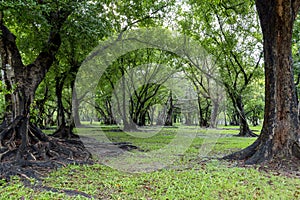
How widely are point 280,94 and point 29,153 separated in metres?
6.61

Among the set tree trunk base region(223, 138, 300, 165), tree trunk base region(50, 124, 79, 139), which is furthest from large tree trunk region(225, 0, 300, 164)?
tree trunk base region(50, 124, 79, 139)

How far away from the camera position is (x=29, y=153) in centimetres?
634

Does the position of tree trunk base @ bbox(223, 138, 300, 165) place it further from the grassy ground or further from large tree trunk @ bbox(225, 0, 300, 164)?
the grassy ground

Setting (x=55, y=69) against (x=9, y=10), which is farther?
(x=55, y=69)

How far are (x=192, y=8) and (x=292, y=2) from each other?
30.6ft

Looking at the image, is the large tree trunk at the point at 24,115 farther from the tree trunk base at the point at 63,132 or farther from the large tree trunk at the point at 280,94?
the tree trunk base at the point at 63,132

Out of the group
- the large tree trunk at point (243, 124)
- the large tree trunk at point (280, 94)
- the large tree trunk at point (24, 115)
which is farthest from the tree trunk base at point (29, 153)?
the large tree trunk at point (243, 124)

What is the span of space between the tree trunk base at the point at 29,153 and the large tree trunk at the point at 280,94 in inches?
193

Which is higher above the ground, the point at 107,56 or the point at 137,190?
the point at 107,56

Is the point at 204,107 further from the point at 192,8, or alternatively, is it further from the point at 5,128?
the point at 5,128

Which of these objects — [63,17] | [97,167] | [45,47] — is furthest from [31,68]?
[97,167]

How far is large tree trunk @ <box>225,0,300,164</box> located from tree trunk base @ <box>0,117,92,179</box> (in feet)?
16.1

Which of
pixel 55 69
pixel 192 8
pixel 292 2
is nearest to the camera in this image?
pixel 292 2

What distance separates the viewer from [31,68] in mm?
7691
